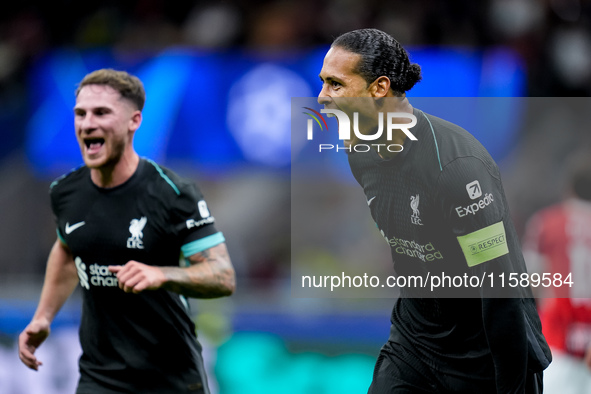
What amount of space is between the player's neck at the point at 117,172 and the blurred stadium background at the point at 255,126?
322 cm

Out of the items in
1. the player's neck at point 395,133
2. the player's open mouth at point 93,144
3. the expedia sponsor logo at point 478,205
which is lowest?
the expedia sponsor logo at point 478,205

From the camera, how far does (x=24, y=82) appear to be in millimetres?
10320

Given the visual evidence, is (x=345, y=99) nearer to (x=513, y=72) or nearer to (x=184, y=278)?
(x=184, y=278)

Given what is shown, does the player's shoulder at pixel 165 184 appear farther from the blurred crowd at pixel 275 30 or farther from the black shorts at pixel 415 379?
the blurred crowd at pixel 275 30

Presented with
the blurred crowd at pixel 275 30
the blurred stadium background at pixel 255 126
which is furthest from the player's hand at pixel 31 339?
the blurred crowd at pixel 275 30

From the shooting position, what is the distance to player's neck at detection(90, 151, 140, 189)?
4.31 meters

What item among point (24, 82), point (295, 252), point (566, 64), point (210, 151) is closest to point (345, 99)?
point (295, 252)

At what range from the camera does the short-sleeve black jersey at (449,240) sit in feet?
10.0

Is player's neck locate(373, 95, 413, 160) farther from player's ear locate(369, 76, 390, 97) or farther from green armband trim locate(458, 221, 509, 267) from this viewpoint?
green armband trim locate(458, 221, 509, 267)

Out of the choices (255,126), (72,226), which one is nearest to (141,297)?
(72,226)

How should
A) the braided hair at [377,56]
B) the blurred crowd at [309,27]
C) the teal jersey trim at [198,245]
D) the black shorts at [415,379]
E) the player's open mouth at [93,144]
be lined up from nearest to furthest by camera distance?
the braided hair at [377,56] → the black shorts at [415,379] → the teal jersey trim at [198,245] → the player's open mouth at [93,144] → the blurred crowd at [309,27]

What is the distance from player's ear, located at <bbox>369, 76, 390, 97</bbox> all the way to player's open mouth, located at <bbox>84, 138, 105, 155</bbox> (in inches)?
65.0

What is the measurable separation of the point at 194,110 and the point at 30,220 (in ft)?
7.16

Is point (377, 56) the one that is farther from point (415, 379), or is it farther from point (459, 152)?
point (415, 379)
